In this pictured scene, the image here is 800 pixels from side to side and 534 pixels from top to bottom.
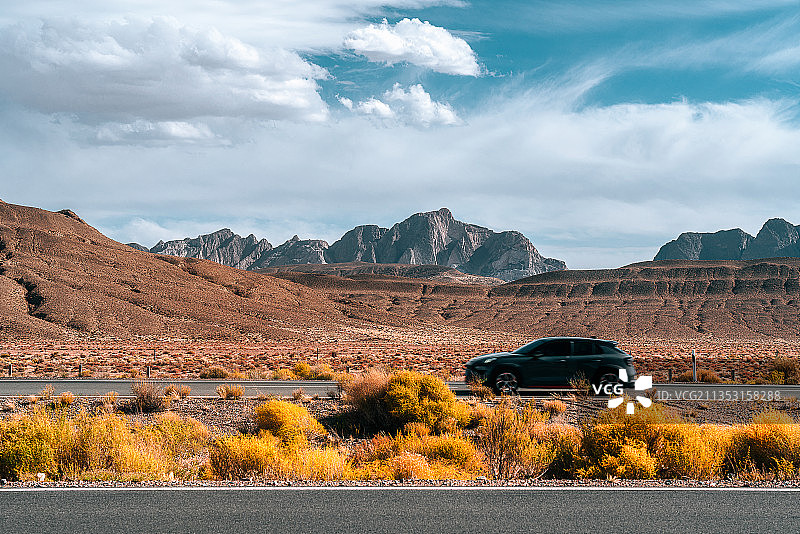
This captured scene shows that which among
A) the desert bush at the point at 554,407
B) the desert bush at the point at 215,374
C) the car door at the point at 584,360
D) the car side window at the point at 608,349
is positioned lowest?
the desert bush at the point at 215,374

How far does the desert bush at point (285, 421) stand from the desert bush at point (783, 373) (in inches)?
751

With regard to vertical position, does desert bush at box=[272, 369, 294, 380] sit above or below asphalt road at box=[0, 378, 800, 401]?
below

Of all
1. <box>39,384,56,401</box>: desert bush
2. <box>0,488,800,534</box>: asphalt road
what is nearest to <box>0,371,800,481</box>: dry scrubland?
<box>0,488,800,534</box>: asphalt road

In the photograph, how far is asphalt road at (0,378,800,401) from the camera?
18859mm

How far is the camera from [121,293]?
82.2 metres

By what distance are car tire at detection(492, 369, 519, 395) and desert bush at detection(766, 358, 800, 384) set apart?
12.8 metres

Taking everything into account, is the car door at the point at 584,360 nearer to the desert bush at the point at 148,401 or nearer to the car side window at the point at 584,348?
the car side window at the point at 584,348

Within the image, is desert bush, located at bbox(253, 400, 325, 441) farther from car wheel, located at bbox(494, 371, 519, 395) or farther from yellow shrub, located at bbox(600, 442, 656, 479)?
car wheel, located at bbox(494, 371, 519, 395)

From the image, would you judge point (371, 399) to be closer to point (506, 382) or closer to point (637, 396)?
point (506, 382)

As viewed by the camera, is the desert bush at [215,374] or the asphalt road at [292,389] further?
the desert bush at [215,374]

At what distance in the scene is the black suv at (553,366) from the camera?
56.6 ft

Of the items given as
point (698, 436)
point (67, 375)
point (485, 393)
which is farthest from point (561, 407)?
point (67, 375)

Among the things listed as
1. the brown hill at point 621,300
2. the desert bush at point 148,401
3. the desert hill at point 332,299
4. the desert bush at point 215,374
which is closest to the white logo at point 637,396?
the desert bush at point 148,401

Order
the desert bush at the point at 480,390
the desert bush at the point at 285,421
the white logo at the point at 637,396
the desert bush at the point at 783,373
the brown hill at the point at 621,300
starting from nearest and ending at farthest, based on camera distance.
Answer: the white logo at the point at 637,396 → the desert bush at the point at 285,421 → the desert bush at the point at 480,390 → the desert bush at the point at 783,373 → the brown hill at the point at 621,300
